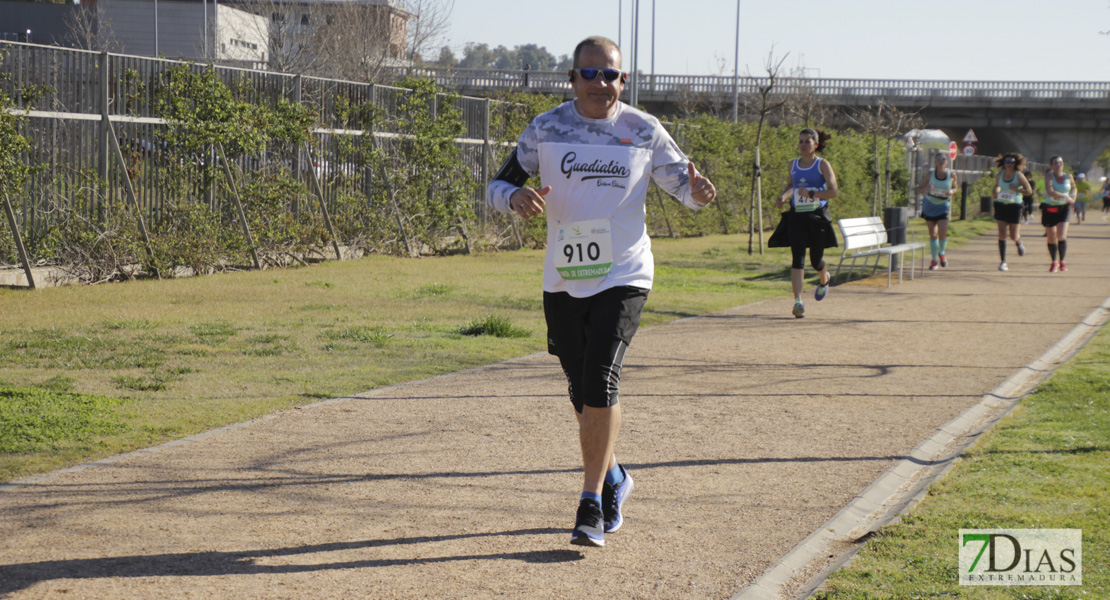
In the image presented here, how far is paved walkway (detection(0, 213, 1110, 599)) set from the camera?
166 inches

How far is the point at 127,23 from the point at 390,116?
54357 millimetres

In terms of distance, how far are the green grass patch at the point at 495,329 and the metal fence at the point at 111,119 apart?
5.33 meters

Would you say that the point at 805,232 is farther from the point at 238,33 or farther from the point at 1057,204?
the point at 238,33

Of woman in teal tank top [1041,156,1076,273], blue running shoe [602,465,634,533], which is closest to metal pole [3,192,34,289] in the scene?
blue running shoe [602,465,634,533]

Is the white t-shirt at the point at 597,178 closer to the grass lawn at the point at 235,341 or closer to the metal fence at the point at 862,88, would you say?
the grass lawn at the point at 235,341

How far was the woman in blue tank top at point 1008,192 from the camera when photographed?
1922 cm

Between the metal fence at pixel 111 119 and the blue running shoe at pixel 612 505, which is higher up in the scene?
the metal fence at pixel 111 119

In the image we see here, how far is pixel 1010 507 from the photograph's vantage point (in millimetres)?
5047

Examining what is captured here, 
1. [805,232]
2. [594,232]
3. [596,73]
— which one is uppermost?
[596,73]

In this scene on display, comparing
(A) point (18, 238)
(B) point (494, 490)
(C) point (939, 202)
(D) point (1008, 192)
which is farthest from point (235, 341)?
(D) point (1008, 192)

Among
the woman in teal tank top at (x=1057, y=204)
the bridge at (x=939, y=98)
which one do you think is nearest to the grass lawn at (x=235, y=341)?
the woman in teal tank top at (x=1057, y=204)

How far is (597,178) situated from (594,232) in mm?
222

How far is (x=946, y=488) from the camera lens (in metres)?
5.39

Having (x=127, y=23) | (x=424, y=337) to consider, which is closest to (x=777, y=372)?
(x=424, y=337)
